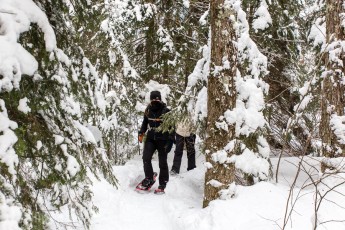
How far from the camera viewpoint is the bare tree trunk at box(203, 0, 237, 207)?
5.66m

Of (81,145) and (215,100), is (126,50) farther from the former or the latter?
(81,145)

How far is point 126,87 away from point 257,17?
483cm

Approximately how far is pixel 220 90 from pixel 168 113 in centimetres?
162

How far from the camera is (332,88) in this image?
19.8 ft

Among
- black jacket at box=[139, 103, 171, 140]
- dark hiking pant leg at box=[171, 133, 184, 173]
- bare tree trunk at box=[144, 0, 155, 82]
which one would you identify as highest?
bare tree trunk at box=[144, 0, 155, 82]

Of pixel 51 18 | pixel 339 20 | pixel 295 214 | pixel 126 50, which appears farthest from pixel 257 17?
pixel 51 18

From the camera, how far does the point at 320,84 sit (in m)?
6.39

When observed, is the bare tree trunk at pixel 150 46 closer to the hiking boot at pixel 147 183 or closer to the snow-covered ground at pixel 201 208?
the snow-covered ground at pixel 201 208

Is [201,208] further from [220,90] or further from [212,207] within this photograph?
[220,90]

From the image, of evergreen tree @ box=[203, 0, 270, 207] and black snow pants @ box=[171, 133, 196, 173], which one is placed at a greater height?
evergreen tree @ box=[203, 0, 270, 207]

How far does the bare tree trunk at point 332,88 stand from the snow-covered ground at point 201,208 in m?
0.66

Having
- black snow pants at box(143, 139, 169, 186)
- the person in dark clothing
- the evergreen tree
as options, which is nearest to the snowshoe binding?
black snow pants at box(143, 139, 169, 186)

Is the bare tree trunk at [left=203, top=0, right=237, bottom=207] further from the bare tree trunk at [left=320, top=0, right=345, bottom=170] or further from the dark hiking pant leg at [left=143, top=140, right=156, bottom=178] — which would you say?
the dark hiking pant leg at [left=143, top=140, right=156, bottom=178]

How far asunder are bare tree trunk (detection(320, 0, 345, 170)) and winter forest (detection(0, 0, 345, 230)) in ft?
0.06
